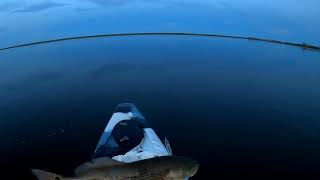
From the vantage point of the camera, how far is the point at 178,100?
50.2 ft

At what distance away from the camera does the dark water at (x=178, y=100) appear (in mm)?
11664

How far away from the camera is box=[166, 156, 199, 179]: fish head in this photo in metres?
5.47

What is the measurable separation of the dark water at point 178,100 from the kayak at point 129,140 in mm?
1110

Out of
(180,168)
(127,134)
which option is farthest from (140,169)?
(127,134)

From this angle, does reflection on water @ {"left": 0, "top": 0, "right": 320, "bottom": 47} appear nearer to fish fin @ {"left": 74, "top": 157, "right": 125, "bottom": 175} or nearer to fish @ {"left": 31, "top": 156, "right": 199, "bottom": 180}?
fish @ {"left": 31, "top": 156, "right": 199, "bottom": 180}

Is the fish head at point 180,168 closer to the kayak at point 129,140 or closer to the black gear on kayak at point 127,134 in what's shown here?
the kayak at point 129,140

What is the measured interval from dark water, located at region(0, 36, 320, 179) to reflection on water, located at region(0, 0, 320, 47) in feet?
4.71

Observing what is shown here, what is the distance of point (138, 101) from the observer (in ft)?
50.0

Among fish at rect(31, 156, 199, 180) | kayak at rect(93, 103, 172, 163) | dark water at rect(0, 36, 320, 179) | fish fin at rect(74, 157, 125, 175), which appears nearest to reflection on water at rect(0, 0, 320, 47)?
dark water at rect(0, 36, 320, 179)

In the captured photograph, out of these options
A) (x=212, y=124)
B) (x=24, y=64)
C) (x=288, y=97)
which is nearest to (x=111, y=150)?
(x=212, y=124)

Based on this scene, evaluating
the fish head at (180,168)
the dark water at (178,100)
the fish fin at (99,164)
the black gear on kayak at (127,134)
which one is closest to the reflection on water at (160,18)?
the dark water at (178,100)

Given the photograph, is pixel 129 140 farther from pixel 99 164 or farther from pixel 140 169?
pixel 140 169

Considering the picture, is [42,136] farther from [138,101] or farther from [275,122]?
[275,122]

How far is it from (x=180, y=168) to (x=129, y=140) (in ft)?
17.6
